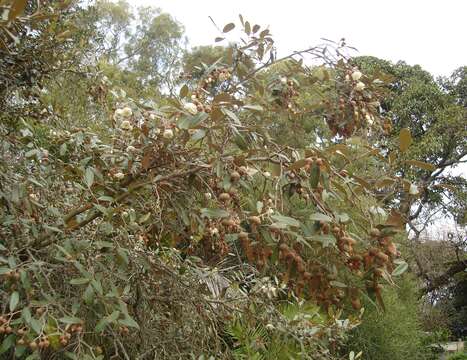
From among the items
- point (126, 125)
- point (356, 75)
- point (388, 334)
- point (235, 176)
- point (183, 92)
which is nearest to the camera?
point (235, 176)

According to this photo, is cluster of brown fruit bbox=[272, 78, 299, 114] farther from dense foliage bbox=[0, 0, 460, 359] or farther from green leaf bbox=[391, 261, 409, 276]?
green leaf bbox=[391, 261, 409, 276]

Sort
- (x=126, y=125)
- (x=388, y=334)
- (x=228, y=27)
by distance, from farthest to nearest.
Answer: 1. (x=388, y=334)
2. (x=228, y=27)
3. (x=126, y=125)

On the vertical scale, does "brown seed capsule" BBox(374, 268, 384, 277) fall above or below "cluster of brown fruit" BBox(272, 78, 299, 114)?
below

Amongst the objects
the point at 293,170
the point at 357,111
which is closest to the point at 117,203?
the point at 293,170

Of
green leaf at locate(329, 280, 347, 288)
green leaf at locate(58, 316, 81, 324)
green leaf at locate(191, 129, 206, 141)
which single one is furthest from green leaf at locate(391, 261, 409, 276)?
green leaf at locate(58, 316, 81, 324)

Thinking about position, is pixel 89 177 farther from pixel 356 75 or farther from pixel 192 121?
pixel 356 75

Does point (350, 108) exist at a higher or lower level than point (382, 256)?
higher

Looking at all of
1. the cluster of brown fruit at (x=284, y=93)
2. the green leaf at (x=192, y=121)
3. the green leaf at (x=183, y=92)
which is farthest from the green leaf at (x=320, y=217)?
the cluster of brown fruit at (x=284, y=93)

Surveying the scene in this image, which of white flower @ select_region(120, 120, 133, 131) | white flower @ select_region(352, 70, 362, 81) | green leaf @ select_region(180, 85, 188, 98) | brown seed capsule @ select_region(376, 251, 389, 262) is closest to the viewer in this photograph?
brown seed capsule @ select_region(376, 251, 389, 262)

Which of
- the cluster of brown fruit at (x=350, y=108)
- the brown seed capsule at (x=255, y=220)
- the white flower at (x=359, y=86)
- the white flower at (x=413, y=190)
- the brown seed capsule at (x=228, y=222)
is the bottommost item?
the brown seed capsule at (x=228, y=222)

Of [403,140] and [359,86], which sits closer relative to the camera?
[403,140]

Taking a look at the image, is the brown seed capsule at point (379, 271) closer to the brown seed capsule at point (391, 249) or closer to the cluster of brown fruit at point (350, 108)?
the brown seed capsule at point (391, 249)

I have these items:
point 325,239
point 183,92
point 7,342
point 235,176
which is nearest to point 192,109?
point 183,92

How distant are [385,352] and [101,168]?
219 inches
